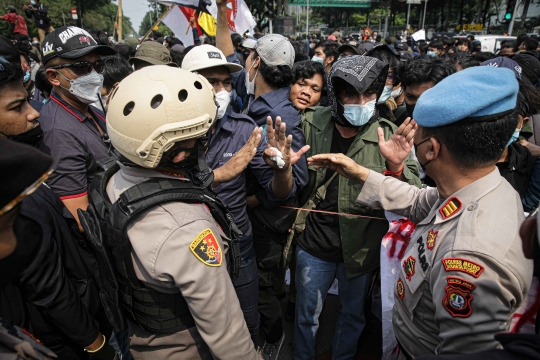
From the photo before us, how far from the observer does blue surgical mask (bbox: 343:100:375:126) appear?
239 centimetres

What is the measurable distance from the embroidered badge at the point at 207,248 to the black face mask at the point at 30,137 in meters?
1.39

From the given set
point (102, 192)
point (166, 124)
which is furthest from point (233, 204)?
point (166, 124)

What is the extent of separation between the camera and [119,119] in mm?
1396

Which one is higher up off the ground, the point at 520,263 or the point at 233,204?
the point at 520,263

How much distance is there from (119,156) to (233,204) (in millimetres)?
1096

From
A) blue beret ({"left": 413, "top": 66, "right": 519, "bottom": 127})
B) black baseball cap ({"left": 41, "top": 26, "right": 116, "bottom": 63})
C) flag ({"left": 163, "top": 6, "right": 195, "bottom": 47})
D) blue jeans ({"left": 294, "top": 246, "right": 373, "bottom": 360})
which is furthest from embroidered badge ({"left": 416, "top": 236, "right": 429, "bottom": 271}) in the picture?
flag ({"left": 163, "top": 6, "right": 195, "bottom": 47})

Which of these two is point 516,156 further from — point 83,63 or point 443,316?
point 83,63

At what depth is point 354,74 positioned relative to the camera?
239 cm

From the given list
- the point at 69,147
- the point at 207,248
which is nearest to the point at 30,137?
the point at 69,147

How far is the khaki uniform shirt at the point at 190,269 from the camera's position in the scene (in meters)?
1.31

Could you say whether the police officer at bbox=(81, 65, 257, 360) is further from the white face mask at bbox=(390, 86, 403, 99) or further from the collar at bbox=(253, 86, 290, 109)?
the white face mask at bbox=(390, 86, 403, 99)

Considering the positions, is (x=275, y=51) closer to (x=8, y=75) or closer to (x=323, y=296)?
(x=8, y=75)

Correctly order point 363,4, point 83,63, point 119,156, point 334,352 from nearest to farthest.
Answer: point 119,156
point 83,63
point 334,352
point 363,4

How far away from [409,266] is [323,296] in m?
1.20
